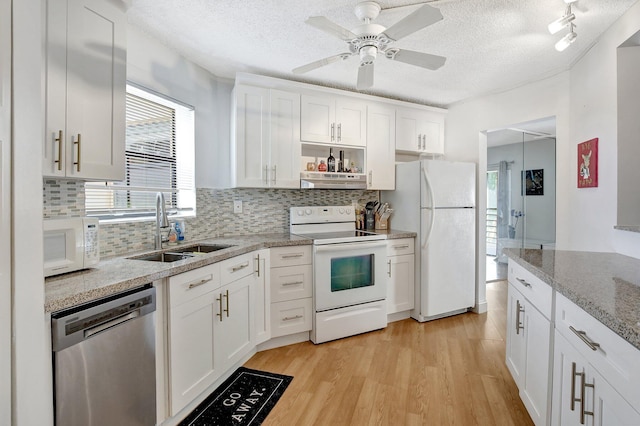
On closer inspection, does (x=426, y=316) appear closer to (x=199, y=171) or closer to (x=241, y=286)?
(x=241, y=286)

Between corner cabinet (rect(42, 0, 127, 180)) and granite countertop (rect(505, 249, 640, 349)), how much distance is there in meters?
2.11

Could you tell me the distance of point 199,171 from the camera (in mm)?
2797

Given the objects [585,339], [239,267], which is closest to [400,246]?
[239,267]

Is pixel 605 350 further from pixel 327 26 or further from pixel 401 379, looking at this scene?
pixel 327 26

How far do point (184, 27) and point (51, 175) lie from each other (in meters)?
1.38

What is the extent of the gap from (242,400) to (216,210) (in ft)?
5.33

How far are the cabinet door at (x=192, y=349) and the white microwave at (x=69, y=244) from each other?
0.49 meters

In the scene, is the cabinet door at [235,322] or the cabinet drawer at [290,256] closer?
the cabinet door at [235,322]

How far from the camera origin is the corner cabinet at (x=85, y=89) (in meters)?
1.35

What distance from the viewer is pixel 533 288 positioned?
1619 mm

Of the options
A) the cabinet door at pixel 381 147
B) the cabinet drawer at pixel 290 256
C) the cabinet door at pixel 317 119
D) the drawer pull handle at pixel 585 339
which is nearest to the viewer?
the drawer pull handle at pixel 585 339

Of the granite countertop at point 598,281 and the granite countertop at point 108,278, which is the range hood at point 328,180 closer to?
the granite countertop at point 108,278

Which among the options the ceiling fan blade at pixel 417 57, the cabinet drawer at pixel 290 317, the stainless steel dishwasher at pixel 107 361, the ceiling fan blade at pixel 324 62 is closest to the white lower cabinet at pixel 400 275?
the cabinet drawer at pixel 290 317
